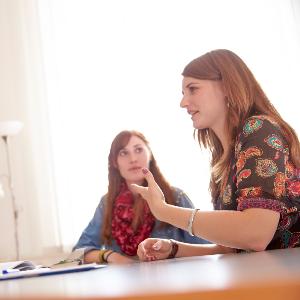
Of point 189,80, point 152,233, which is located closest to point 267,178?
point 189,80

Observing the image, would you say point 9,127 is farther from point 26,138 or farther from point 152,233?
point 152,233

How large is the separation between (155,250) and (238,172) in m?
0.30

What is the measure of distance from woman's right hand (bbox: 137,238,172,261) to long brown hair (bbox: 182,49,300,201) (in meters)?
0.22

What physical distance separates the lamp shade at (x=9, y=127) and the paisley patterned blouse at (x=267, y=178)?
2046mm

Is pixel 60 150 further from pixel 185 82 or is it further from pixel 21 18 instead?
pixel 185 82

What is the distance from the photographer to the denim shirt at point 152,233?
2.35m

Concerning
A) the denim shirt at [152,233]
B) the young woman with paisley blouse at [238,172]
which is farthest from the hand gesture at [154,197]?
the denim shirt at [152,233]

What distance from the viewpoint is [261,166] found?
3.51ft

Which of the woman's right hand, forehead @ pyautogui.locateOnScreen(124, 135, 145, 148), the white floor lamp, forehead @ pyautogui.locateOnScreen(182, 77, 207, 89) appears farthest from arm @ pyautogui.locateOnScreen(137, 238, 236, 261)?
the white floor lamp

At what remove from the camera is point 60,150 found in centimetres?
327

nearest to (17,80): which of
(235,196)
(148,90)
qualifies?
(148,90)

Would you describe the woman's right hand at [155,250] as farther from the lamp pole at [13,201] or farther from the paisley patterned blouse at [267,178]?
the lamp pole at [13,201]

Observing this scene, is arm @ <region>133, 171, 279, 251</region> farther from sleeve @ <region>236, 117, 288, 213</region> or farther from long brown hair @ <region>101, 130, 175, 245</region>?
long brown hair @ <region>101, 130, 175, 245</region>

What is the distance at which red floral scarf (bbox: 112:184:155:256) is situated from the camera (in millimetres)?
2416
